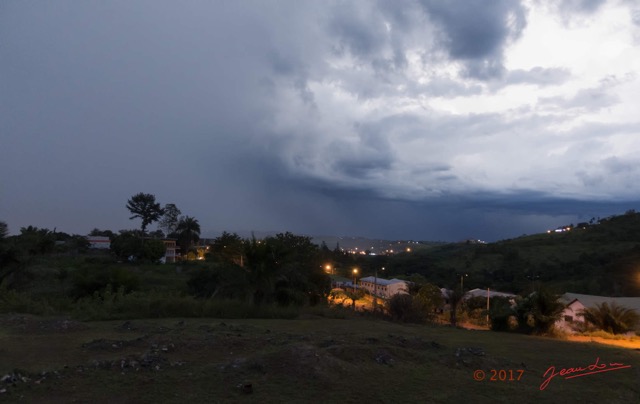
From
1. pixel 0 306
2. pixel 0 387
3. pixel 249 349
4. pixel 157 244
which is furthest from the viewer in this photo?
pixel 157 244

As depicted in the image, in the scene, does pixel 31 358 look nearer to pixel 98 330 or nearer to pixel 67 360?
pixel 67 360

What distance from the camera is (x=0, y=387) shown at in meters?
6.04

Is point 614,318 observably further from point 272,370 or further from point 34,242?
point 34,242

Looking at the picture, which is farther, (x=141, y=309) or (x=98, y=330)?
(x=141, y=309)

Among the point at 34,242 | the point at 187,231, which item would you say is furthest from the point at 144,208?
the point at 34,242

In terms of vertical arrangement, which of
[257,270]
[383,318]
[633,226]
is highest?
[633,226]

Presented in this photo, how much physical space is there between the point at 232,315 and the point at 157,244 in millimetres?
43133

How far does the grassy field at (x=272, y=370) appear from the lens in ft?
20.2

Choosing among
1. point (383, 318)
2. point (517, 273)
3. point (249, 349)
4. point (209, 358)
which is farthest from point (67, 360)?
point (517, 273)
